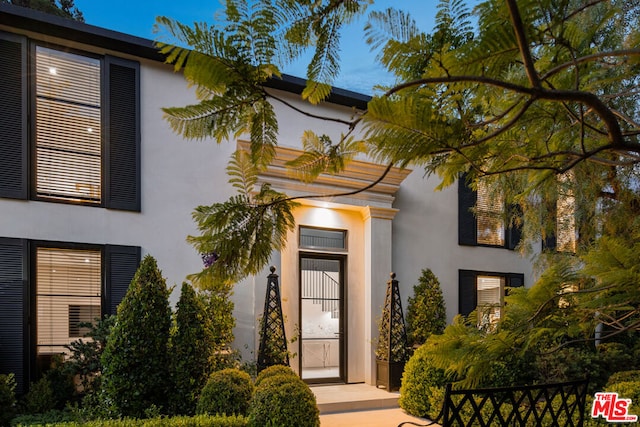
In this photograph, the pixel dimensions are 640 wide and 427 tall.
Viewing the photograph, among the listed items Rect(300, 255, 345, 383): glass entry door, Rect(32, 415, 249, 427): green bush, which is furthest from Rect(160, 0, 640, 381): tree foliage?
Rect(300, 255, 345, 383): glass entry door

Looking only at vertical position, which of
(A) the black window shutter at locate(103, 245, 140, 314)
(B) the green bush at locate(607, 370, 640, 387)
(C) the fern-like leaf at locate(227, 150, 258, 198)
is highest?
(C) the fern-like leaf at locate(227, 150, 258, 198)

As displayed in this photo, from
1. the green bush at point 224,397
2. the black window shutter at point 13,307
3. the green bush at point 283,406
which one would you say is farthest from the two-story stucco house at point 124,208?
the green bush at point 283,406

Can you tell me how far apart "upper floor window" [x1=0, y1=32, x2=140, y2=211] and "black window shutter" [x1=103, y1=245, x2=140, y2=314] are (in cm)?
60

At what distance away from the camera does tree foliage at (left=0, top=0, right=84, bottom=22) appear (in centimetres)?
1124

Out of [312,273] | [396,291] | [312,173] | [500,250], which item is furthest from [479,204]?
[312,173]

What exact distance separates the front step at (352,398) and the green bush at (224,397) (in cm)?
176

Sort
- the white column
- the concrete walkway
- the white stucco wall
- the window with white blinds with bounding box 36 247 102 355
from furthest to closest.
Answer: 1. the white stucco wall
2. the white column
3. the concrete walkway
4. the window with white blinds with bounding box 36 247 102 355

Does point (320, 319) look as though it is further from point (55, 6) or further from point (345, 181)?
point (55, 6)

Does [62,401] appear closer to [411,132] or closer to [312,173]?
[312,173]

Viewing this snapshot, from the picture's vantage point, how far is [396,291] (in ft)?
26.5

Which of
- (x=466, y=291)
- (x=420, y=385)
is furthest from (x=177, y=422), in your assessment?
(x=466, y=291)

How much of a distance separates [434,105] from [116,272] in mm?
6071

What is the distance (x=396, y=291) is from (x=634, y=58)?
6.92 m

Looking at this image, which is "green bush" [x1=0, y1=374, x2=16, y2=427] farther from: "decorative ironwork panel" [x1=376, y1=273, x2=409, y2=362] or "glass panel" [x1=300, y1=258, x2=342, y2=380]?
"decorative ironwork panel" [x1=376, y1=273, x2=409, y2=362]
